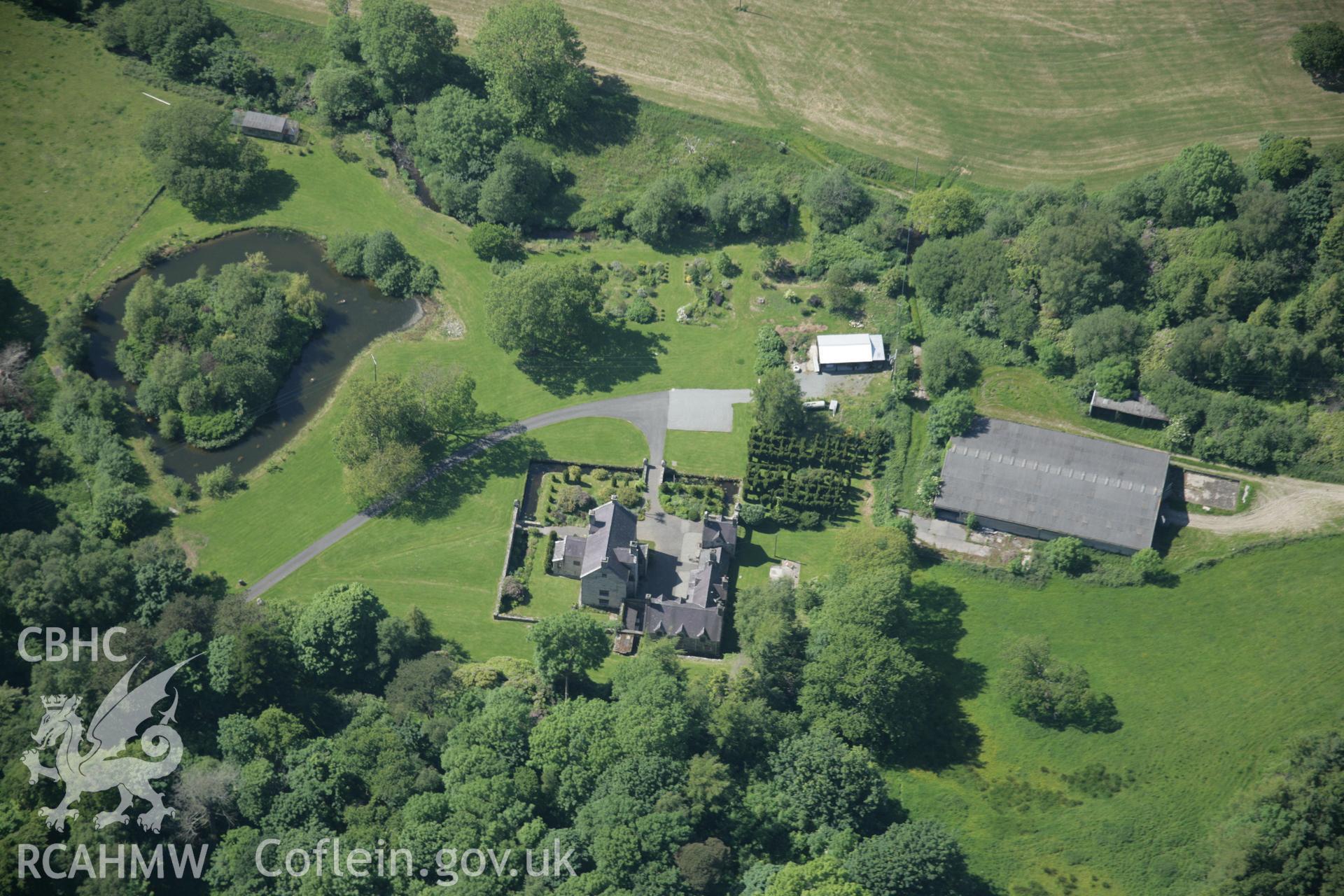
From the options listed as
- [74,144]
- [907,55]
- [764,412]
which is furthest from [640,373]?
[74,144]

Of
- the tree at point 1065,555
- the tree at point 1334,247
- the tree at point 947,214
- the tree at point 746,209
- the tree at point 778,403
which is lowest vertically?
the tree at point 1065,555

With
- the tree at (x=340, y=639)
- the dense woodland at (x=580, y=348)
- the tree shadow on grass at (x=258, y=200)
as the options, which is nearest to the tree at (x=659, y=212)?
the dense woodland at (x=580, y=348)

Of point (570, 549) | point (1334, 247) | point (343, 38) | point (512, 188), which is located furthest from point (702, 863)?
point (343, 38)

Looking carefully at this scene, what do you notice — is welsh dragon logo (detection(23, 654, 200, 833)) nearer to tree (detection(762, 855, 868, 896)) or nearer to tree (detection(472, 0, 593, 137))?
tree (detection(762, 855, 868, 896))

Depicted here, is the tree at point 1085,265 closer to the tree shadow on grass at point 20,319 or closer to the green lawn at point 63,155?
the green lawn at point 63,155

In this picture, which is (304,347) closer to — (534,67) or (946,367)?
(534,67)

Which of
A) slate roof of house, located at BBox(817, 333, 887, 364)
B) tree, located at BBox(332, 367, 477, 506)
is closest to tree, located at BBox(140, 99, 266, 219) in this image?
tree, located at BBox(332, 367, 477, 506)

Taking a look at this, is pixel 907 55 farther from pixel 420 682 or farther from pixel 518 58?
pixel 420 682
